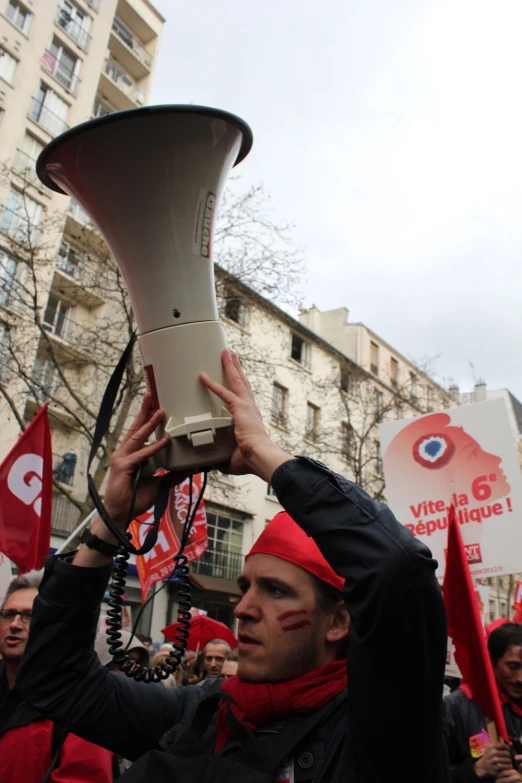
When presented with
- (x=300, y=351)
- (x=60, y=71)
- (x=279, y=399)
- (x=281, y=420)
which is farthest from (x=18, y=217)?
(x=300, y=351)

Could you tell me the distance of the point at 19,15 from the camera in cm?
2164

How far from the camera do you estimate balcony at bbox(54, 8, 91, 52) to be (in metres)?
23.2

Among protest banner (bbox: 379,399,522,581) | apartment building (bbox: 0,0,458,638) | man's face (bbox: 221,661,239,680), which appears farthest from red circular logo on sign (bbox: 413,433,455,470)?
apartment building (bbox: 0,0,458,638)

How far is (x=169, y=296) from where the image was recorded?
5.10 ft

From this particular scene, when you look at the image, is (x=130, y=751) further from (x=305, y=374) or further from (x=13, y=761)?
(x=305, y=374)

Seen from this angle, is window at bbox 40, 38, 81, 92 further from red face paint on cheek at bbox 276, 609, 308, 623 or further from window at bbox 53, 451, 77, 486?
red face paint on cheek at bbox 276, 609, 308, 623

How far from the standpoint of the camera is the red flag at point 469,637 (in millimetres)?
2744

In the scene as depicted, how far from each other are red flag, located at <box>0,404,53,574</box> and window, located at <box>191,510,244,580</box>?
1668 cm

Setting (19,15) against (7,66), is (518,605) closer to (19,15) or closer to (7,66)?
(7,66)

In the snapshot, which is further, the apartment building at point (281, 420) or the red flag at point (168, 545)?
the apartment building at point (281, 420)

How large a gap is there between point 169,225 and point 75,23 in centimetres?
2671

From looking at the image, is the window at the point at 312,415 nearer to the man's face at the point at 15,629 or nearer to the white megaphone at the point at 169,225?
the man's face at the point at 15,629

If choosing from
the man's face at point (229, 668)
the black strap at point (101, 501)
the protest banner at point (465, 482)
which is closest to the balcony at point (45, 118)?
the man's face at point (229, 668)

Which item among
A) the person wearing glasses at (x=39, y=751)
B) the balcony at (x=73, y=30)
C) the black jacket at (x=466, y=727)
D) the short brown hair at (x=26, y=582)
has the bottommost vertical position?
the person wearing glasses at (x=39, y=751)
